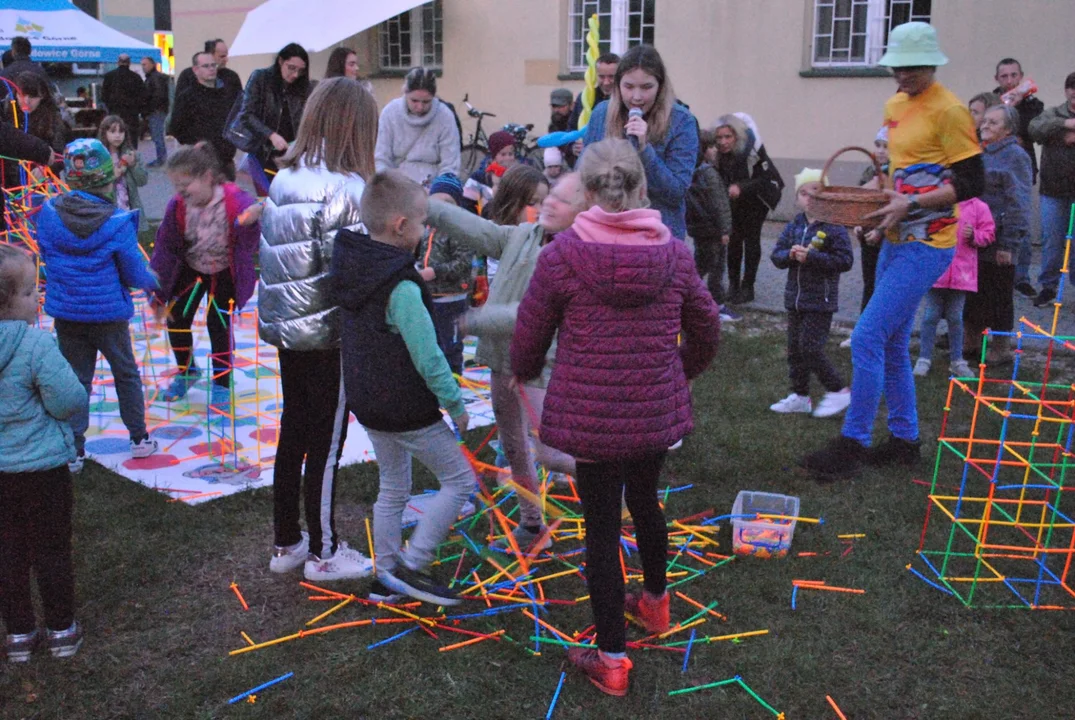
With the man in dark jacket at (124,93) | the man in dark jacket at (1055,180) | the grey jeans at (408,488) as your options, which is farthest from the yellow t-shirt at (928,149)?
the man in dark jacket at (124,93)

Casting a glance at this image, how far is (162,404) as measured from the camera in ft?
20.4

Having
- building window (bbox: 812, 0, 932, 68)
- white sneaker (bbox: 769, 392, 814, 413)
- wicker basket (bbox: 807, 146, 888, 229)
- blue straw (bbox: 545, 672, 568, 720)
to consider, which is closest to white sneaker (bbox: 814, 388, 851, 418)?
white sneaker (bbox: 769, 392, 814, 413)

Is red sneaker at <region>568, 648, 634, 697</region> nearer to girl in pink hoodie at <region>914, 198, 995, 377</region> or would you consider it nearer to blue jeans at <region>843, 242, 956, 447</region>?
blue jeans at <region>843, 242, 956, 447</region>

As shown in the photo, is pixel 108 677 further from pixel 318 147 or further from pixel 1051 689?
pixel 1051 689

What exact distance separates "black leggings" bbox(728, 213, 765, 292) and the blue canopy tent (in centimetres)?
1382

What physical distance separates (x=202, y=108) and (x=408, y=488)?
24.9 ft

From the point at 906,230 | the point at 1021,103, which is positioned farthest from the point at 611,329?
the point at 1021,103

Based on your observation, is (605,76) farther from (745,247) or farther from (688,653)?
(688,653)

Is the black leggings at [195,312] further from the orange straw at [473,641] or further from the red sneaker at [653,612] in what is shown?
the red sneaker at [653,612]

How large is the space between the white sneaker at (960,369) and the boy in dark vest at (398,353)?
14.3ft

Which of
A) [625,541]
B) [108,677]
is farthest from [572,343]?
[108,677]

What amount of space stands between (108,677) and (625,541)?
2.04 metres

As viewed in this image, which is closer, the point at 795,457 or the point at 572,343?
the point at 572,343

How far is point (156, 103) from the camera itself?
18.8m
